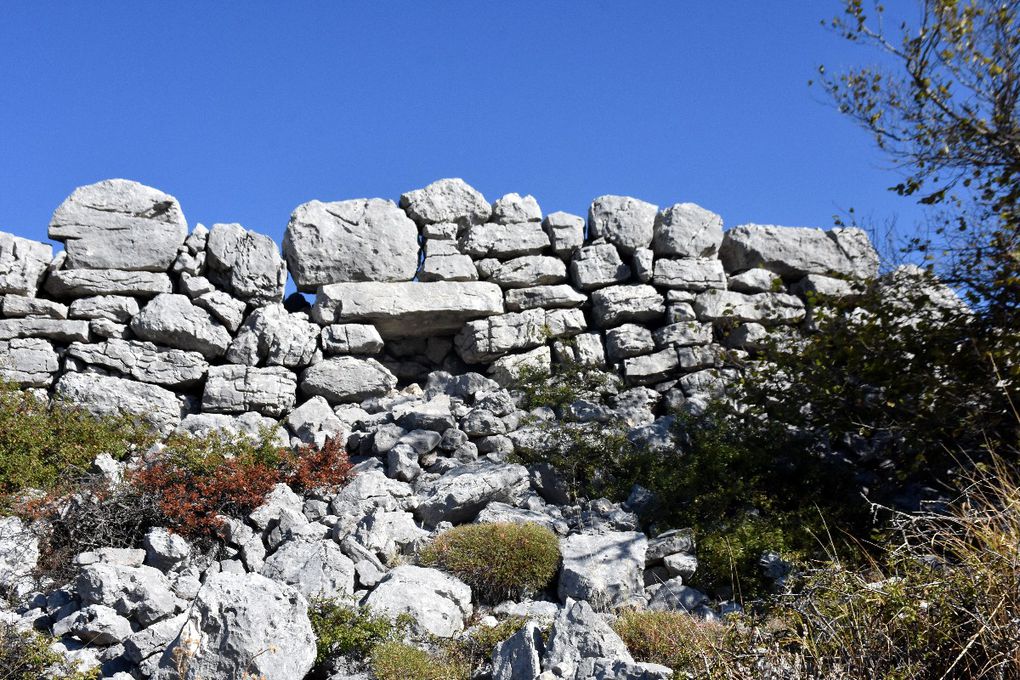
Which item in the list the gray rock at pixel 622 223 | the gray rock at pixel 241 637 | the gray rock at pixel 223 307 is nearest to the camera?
the gray rock at pixel 241 637

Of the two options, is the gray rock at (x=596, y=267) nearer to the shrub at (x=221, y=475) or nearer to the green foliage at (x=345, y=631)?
the shrub at (x=221, y=475)

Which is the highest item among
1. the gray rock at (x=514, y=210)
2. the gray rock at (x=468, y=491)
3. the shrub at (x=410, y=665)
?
the gray rock at (x=514, y=210)

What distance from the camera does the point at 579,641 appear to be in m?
5.57

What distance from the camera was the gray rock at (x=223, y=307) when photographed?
38.4 feet

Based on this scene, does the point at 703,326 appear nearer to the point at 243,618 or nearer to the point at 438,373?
the point at 438,373

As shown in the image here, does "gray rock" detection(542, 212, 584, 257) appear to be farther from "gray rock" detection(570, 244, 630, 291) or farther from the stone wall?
"gray rock" detection(570, 244, 630, 291)

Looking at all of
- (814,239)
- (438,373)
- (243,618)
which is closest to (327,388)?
(438,373)

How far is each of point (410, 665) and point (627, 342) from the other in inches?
288

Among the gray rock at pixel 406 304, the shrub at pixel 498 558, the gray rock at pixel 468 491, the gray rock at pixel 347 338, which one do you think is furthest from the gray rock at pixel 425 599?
the gray rock at pixel 406 304

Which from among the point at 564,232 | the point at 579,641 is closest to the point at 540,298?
the point at 564,232

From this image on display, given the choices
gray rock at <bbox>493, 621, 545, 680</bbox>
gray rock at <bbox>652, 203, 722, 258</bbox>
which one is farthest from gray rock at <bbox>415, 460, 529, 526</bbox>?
gray rock at <bbox>652, 203, 722, 258</bbox>

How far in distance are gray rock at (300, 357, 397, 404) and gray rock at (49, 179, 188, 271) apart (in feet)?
8.08

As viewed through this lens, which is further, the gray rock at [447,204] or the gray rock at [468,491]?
the gray rock at [447,204]

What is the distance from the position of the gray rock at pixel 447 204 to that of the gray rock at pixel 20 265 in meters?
4.78
